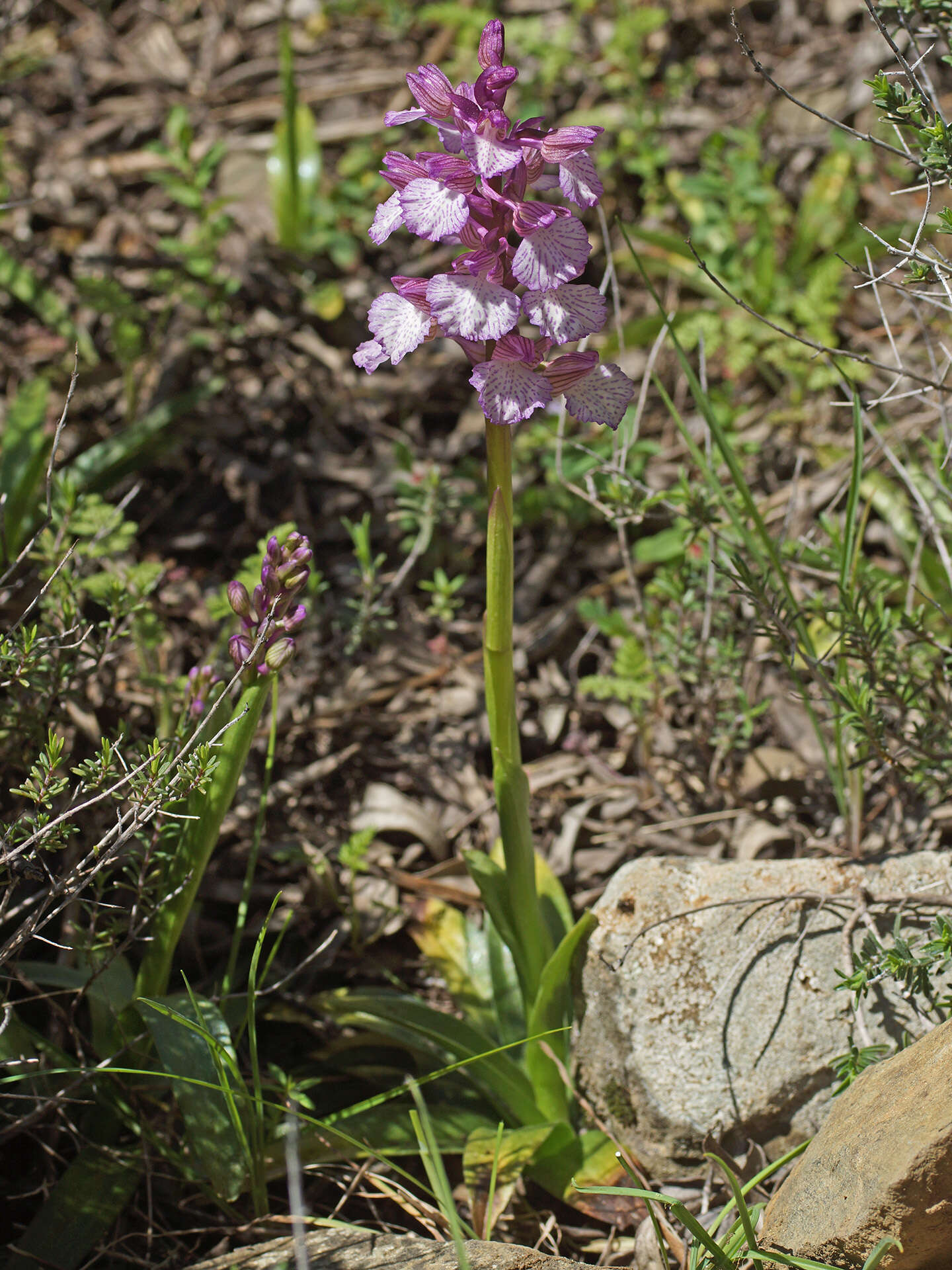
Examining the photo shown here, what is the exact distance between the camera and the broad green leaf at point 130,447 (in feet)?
10.8

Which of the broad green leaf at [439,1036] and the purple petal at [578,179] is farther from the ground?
the purple petal at [578,179]

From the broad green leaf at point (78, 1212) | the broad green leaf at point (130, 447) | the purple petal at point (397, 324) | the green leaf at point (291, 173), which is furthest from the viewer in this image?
the green leaf at point (291, 173)

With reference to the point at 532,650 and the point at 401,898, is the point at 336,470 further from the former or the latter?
the point at 401,898

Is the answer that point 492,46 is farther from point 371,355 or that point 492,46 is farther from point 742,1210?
point 742,1210

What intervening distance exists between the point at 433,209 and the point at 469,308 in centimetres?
17

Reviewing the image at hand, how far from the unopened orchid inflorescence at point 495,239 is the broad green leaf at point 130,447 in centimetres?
192

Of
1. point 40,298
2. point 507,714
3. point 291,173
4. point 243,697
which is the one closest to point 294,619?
point 243,697

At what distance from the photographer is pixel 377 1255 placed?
1.79m

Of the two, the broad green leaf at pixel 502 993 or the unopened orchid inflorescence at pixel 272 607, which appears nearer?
the unopened orchid inflorescence at pixel 272 607

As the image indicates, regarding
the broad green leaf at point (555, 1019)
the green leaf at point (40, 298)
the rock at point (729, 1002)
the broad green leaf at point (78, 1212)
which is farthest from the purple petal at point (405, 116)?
the green leaf at point (40, 298)

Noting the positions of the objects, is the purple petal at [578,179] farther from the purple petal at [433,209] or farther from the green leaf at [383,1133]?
the green leaf at [383,1133]

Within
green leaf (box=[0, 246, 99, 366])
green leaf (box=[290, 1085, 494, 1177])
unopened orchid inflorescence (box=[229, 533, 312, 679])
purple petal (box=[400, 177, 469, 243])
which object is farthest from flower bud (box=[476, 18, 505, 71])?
green leaf (box=[0, 246, 99, 366])

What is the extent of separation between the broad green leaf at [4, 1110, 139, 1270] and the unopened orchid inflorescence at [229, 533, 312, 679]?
108 cm

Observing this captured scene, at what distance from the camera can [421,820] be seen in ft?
9.45
